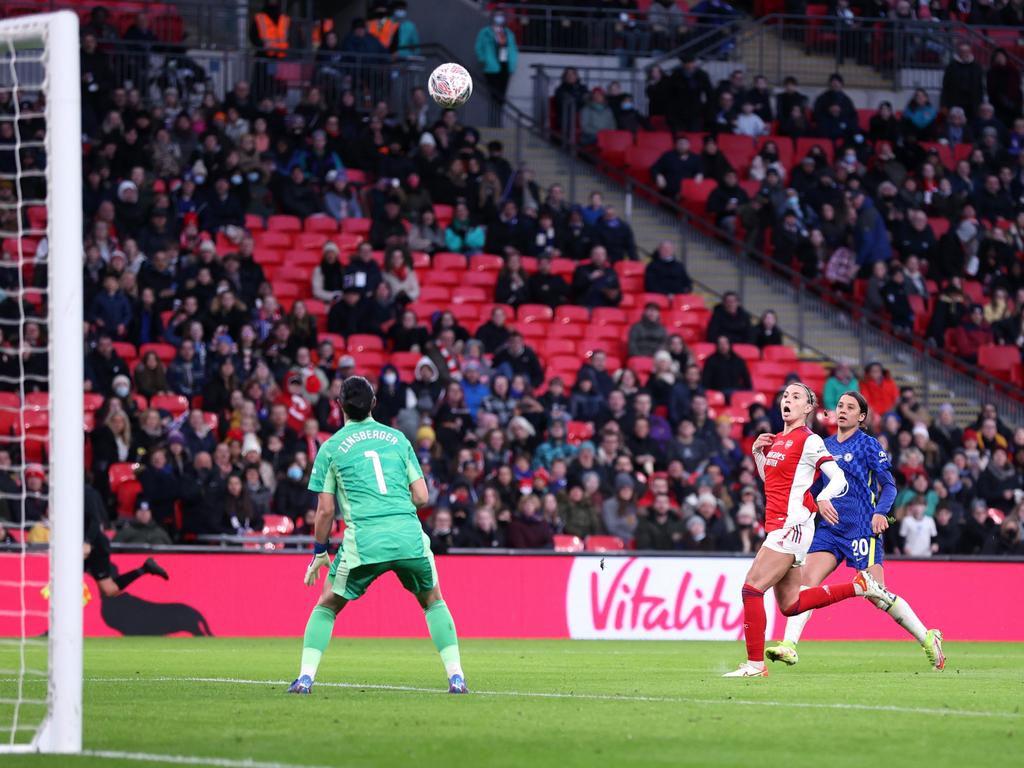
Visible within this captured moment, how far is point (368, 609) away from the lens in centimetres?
2162

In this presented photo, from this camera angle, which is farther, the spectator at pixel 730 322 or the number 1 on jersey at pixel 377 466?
the spectator at pixel 730 322

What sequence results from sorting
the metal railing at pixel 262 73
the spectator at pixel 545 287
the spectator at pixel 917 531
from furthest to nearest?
1. the metal railing at pixel 262 73
2. the spectator at pixel 545 287
3. the spectator at pixel 917 531

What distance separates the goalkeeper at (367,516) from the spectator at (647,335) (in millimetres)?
16489

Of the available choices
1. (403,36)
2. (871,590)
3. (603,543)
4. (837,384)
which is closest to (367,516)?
(871,590)

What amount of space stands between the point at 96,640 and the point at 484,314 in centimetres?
943

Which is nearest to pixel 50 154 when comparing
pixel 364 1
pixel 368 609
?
pixel 368 609

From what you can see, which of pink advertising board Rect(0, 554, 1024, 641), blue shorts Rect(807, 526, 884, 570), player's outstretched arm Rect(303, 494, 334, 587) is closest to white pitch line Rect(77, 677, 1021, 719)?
player's outstretched arm Rect(303, 494, 334, 587)

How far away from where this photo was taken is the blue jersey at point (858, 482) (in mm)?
14844

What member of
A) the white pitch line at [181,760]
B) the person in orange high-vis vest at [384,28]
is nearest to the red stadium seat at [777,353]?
the person in orange high-vis vest at [384,28]

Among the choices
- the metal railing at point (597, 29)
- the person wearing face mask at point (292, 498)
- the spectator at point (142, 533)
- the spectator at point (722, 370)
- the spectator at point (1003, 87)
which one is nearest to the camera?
the spectator at point (142, 533)

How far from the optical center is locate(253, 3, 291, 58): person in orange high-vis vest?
98.8ft

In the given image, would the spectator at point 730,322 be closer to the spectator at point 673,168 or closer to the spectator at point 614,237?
the spectator at point 614,237

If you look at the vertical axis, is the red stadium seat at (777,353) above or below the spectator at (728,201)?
below

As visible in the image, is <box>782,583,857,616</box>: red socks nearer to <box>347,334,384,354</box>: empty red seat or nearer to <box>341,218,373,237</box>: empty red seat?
<box>347,334,384,354</box>: empty red seat
